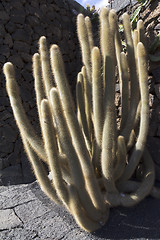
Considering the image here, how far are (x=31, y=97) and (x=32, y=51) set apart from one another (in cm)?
80

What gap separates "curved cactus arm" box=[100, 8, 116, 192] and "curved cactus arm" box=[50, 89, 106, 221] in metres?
0.22

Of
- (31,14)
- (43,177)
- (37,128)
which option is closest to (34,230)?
(43,177)

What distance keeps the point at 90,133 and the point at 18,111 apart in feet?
2.32

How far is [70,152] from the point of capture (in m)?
1.50

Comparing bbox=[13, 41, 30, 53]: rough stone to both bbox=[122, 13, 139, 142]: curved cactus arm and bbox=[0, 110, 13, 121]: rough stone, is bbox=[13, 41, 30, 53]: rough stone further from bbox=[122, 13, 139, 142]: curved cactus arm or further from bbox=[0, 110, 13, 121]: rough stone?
bbox=[122, 13, 139, 142]: curved cactus arm

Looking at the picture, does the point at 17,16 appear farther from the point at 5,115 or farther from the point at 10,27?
the point at 5,115

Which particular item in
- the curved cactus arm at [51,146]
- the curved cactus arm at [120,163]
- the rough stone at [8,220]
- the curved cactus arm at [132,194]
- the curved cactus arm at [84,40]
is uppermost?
the curved cactus arm at [84,40]

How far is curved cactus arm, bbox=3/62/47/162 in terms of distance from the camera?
67.0 inches

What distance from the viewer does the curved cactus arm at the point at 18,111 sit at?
5.58ft

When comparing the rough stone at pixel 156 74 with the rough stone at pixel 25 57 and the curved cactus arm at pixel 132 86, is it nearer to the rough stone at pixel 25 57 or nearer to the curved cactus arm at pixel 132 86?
the curved cactus arm at pixel 132 86

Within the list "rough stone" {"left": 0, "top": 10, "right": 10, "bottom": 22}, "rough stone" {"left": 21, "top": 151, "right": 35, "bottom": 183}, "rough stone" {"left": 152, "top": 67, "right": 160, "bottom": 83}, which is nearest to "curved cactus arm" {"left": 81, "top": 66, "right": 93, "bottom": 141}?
"rough stone" {"left": 152, "top": 67, "right": 160, "bottom": 83}

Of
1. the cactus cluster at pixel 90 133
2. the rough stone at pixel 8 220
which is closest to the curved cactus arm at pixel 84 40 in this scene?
the cactus cluster at pixel 90 133

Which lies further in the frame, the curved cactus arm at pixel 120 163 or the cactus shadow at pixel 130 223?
the curved cactus arm at pixel 120 163

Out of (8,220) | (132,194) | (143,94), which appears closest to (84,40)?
(143,94)
